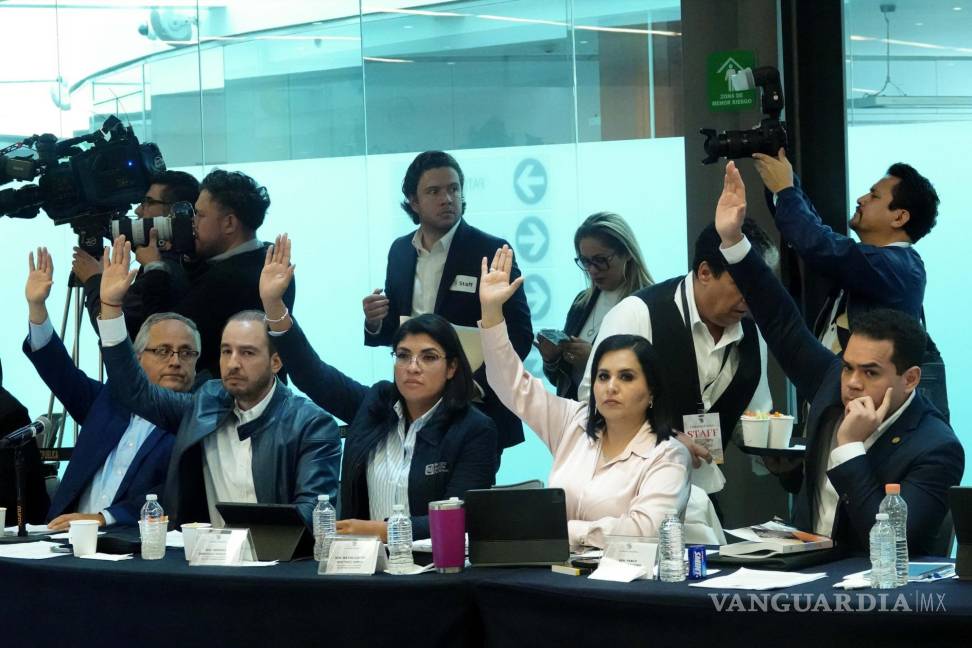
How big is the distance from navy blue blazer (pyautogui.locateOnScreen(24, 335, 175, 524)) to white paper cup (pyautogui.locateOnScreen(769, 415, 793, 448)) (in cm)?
170

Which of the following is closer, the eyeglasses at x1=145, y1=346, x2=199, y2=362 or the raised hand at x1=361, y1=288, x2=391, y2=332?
the eyeglasses at x1=145, y1=346, x2=199, y2=362

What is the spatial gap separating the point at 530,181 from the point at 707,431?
1.84 metres

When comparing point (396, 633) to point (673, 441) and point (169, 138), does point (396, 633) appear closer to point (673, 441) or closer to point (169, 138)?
Result: point (673, 441)

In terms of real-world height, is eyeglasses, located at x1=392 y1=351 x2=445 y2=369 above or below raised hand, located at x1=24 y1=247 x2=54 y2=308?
below

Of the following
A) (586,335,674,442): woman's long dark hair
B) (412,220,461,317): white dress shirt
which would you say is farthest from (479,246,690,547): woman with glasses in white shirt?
(412,220,461,317): white dress shirt

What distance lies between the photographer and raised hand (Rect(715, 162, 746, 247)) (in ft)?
10.3

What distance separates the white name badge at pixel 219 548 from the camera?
8.68 ft

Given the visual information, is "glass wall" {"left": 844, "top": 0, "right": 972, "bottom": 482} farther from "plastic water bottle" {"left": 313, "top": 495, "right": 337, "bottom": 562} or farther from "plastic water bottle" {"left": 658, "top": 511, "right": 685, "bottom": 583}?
"plastic water bottle" {"left": 313, "top": 495, "right": 337, "bottom": 562}

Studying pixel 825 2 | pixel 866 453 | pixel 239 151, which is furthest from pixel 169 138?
pixel 866 453

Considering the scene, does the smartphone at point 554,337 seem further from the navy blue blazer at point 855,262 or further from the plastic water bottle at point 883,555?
the plastic water bottle at point 883,555

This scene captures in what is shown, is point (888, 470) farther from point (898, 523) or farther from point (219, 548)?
point (219, 548)

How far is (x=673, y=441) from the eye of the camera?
9.43 ft

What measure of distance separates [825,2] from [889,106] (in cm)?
43

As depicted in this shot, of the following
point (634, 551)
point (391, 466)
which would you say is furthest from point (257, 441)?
point (634, 551)
